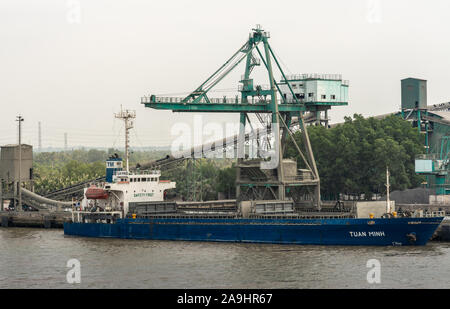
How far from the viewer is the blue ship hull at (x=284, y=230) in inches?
1834

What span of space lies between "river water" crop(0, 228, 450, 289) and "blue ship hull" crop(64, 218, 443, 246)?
43.7 inches

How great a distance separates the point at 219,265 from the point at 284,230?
9576mm

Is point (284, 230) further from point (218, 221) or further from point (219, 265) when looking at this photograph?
point (219, 265)

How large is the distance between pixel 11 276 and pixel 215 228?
16.9 meters

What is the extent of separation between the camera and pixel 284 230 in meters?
49.5

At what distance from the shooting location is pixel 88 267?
41.5 m

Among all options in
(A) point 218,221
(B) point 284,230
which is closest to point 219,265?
(B) point 284,230

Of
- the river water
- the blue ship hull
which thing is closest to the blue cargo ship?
the blue ship hull

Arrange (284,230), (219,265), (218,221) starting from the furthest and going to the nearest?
(218,221) → (284,230) → (219,265)

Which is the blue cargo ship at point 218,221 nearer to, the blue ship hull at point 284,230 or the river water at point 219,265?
the blue ship hull at point 284,230

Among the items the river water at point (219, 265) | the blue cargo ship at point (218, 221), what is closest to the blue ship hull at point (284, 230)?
the blue cargo ship at point (218, 221)

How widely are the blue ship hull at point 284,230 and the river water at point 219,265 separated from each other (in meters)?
1.11
